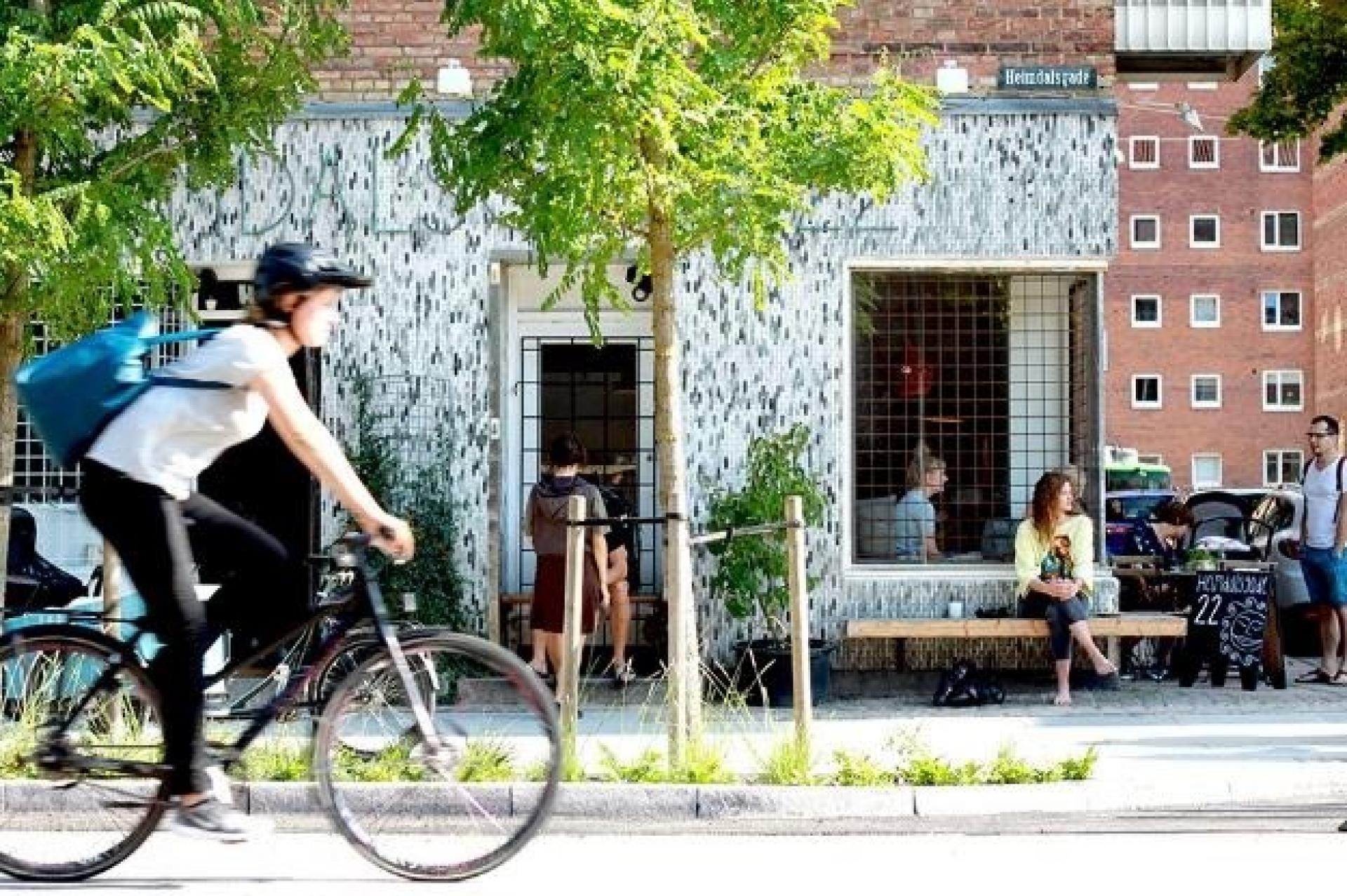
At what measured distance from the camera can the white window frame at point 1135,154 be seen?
77.8 m

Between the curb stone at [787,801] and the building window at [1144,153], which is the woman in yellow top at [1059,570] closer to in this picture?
the curb stone at [787,801]

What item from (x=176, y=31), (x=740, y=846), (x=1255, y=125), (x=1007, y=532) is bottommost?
(x=740, y=846)

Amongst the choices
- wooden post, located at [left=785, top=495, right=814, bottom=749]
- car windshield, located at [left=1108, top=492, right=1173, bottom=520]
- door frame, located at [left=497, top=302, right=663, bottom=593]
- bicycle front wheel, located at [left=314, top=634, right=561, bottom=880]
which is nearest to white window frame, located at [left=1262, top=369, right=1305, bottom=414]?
car windshield, located at [left=1108, top=492, right=1173, bottom=520]

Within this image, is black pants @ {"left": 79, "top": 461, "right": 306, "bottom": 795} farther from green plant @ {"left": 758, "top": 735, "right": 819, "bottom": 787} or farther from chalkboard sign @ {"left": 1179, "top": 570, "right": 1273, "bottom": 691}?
chalkboard sign @ {"left": 1179, "top": 570, "right": 1273, "bottom": 691}

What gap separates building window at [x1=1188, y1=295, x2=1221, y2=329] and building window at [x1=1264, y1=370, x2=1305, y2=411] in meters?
2.51

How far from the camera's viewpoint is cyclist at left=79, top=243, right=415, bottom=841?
6.50m

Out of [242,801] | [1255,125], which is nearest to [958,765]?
[242,801]

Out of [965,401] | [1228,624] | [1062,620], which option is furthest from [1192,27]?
[1062,620]

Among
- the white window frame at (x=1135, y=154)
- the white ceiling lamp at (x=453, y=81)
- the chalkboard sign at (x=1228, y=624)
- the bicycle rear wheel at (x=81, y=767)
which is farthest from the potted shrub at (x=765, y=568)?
the white window frame at (x=1135, y=154)

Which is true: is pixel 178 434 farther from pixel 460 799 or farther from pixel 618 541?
pixel 618 541

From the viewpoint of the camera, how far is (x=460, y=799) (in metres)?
6.90

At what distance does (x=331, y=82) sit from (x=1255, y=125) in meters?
15.4

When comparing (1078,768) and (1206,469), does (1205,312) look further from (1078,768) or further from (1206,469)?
(1078,768)

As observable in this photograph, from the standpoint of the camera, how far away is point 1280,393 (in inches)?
3100
